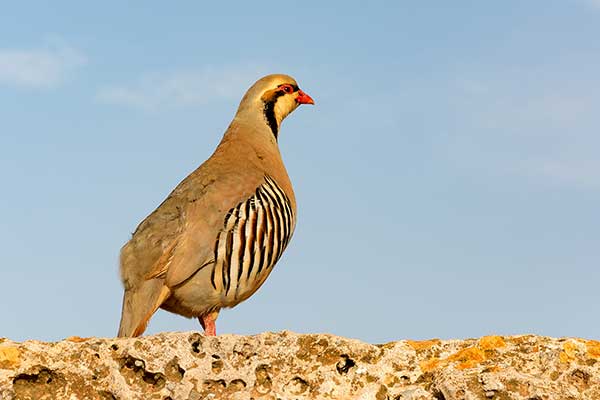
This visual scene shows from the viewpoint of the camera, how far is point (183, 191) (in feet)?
29.0

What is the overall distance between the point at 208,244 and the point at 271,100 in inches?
106

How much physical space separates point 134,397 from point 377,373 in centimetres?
126

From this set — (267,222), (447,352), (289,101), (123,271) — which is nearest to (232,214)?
(267,222)

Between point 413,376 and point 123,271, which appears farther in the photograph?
point 123,271

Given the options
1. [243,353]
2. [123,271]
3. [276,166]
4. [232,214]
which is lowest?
[243,353]

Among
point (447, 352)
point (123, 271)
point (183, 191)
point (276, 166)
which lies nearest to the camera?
point (447, 352)

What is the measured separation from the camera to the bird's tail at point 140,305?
801 centimetres

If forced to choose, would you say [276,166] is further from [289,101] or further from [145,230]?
[145,230]

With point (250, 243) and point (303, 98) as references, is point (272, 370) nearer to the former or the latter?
point (250, 243)

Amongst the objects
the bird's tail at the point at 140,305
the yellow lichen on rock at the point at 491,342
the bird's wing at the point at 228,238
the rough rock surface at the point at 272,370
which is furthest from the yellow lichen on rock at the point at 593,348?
the bird's tail at the point at 140,305

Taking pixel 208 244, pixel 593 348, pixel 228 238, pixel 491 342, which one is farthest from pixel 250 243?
pixel 593 348

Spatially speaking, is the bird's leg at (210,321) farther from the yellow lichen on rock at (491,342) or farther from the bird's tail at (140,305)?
the yellow lichen on rock at (491,342)

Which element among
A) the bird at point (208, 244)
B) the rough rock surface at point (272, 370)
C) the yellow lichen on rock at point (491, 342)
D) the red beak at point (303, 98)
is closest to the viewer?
the rough rock surface at point (272, 370)

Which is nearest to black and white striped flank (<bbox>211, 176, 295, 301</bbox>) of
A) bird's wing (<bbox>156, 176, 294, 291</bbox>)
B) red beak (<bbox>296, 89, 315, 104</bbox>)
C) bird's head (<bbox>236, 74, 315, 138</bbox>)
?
bird's wing (<bbox>156, 176, 294, 291</bbox>)
